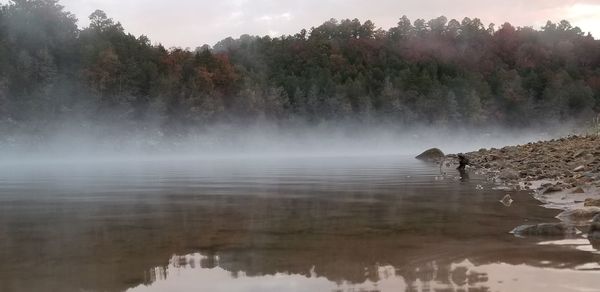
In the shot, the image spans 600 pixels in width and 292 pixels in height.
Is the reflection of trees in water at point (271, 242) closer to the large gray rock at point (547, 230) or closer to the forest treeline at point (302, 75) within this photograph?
the large gray rock at point (547, 230)

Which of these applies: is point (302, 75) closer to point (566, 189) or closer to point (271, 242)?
point (566, 189)

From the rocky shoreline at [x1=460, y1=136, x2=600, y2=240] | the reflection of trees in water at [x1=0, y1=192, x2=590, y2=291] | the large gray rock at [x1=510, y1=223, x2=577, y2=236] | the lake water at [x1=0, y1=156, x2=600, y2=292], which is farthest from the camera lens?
the rocky shoreline at [x1=460, y1=136, x2=600, y2=240]

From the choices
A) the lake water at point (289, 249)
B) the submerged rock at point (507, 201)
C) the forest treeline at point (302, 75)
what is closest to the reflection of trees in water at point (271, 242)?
the lake water at point (289, 249)

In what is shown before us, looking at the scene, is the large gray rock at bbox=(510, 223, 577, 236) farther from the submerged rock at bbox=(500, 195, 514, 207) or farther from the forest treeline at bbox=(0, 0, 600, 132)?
the forest treeline at bbox=(0, 0, 600, 132)

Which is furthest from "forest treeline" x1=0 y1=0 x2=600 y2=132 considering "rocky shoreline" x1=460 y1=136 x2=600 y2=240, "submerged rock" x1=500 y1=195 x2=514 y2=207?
"submerged rock" x1=500 y1=195 x2=514 y2=207

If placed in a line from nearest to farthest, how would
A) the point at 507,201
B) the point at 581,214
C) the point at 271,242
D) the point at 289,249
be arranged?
the point at 289,249 < the point at 271,242 < the point at 581,214 < the point at 507,201

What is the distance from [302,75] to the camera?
132m

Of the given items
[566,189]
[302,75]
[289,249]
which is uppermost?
[302,75]

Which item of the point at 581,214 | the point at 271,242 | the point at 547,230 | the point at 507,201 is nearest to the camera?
the point at 271,242

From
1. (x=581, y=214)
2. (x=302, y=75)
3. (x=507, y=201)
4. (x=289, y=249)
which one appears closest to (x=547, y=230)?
(x=581, y=214)

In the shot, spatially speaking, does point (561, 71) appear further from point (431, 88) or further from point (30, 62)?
point (30, 62)

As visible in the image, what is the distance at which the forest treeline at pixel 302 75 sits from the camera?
84375 mm

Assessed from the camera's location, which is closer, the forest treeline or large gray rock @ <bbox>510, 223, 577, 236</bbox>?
large gray rock @ <bbox>510, 223, 577, 236</bbox>

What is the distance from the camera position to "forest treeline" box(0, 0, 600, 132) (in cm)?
8438
